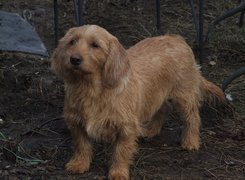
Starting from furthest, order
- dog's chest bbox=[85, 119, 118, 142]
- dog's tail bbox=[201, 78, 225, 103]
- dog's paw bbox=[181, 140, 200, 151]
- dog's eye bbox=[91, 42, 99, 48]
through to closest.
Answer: dog's tail bbox=[201, 78, 225, 103] < dog's paw bbox=[181, 140, 200, 151] < dog's chest bbox=[85, 119, 118, 142] < dog's eye bbox=[91, 42, 99, 48]

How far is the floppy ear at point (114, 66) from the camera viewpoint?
457cm

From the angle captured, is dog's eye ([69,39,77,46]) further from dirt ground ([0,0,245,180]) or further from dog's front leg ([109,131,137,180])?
dirt ground ([0,0,245,180])

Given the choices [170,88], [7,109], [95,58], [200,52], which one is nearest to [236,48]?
[200,52]

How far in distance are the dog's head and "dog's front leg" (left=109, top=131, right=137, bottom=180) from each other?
1.50ft

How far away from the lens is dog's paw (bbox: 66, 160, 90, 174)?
→ 194 inches

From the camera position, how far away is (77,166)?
4.94 metres

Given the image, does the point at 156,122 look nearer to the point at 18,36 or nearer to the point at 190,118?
the point at 190,118

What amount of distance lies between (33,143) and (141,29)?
349 cm

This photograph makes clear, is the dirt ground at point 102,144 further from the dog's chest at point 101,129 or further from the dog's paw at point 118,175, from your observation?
the dog's chest at point 101,129

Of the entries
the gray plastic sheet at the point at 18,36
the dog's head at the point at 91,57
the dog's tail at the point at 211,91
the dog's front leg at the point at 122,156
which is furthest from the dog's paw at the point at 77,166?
the gray plastic sheet at the point at 18,36

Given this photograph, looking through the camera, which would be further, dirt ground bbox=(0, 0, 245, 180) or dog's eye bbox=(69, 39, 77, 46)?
dirt ground bbox=(0, 0, 245, 180)

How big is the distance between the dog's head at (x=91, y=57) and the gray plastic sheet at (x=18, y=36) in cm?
271

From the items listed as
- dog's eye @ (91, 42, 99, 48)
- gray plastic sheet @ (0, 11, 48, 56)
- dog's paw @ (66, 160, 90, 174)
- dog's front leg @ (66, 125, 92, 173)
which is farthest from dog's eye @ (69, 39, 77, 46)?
gray plastic sheet @ (0, 11, 48, 56)

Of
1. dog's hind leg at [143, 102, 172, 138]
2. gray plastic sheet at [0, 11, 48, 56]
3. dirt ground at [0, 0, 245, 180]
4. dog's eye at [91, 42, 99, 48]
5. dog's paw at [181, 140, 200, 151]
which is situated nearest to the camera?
dog's eye at [91, 42, 99, 48]
